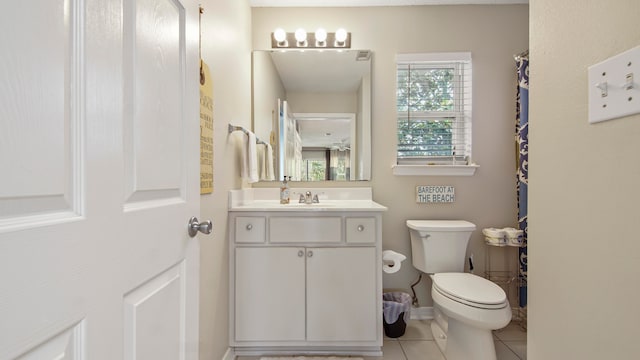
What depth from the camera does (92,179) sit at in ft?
1.62

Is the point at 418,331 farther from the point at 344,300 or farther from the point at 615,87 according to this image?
the point at 615,87

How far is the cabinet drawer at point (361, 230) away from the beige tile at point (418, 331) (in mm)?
802

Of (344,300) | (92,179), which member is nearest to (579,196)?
(92,179)

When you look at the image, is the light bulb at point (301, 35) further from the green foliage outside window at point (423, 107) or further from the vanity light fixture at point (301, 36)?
the green foliage outside window at point (423, 107)

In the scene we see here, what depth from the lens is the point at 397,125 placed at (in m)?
2.31

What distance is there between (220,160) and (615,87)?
1.47 m

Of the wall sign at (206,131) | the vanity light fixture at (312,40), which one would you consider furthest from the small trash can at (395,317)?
the vanity light fixture at (312,40)

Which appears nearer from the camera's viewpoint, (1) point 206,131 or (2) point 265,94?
(1) point 206,131

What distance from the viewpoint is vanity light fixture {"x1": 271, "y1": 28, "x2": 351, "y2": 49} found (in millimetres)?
2250

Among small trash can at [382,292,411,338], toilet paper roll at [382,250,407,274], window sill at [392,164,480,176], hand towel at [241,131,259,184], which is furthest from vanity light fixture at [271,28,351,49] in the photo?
small trash can at [382,292,411,338]

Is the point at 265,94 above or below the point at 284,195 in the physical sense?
above

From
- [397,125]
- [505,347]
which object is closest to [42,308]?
[397,125]

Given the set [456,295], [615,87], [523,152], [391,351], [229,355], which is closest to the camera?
[615,87]

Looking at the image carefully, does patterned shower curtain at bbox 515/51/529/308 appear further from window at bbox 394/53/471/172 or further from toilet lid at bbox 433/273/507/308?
toilet lid at bbox 433/273/507/308
